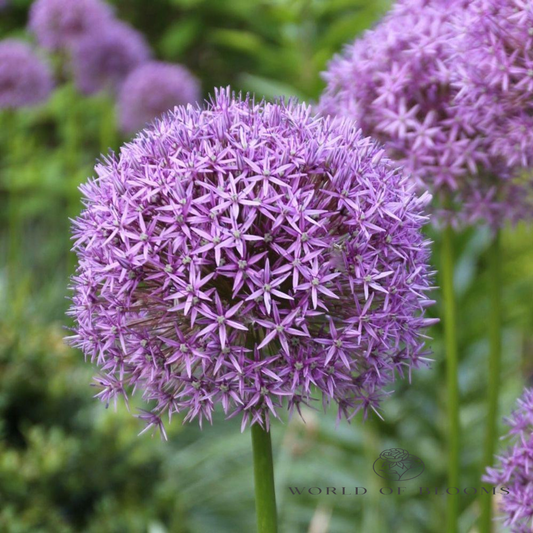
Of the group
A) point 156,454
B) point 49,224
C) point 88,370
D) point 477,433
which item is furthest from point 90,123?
point 477,433

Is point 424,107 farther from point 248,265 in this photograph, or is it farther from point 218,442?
point 218,442

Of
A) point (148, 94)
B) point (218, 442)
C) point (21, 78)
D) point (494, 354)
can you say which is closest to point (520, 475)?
point (494, 354)

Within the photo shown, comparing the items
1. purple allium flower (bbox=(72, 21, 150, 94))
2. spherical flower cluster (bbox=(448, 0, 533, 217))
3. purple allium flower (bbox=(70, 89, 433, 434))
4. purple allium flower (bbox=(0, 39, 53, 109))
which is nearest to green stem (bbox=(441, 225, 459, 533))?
spherical flower cluster (bbox=(448, 0, 533, 217))

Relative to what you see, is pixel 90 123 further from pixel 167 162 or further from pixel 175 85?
pixel 167 162

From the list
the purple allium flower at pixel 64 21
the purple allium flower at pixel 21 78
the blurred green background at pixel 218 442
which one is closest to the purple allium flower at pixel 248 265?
the blurred green background at pixel 218 442

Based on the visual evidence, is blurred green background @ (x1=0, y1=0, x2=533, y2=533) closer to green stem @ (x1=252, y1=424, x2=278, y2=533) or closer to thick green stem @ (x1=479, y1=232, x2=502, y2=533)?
thick green stem @ (x1=479, y1=232, x2=502, y2=533)

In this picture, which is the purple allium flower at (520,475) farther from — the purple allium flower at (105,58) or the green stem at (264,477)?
the purple allium flower at (105,58)
